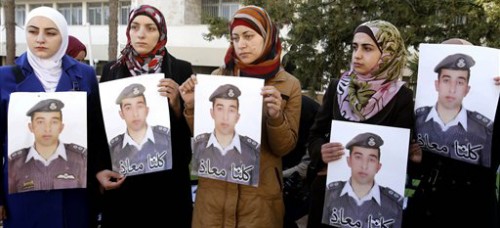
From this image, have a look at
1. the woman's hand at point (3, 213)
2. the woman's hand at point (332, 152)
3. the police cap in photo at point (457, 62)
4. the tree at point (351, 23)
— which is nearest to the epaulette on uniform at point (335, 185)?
the woman's hand at point (332, 152)

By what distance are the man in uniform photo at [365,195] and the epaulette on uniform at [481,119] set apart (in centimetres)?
49

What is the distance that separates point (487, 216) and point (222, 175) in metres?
1.45

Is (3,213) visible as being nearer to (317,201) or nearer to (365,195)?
(317,201)

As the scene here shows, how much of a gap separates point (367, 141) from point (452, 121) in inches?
18.1

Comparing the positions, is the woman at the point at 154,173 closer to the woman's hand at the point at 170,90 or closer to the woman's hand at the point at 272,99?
the woman's hand at the point at 170,90

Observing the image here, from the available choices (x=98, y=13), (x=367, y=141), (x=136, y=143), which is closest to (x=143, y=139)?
(x=136, y=143)

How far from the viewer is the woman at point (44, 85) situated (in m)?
2.55

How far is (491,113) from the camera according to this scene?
2.42m

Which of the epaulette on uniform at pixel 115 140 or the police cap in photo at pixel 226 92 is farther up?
the police cap in photo at pixel 226 92

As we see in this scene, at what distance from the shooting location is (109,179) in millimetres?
2643

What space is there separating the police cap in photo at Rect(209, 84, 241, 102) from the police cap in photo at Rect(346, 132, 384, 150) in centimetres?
62

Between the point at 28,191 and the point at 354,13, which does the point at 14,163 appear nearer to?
the point at 28,191

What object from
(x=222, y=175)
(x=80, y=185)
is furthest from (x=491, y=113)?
(x=80, y=185)

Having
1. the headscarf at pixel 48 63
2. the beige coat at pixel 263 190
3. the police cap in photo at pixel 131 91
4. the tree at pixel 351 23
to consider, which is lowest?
the beige coat at pixel 263 190
